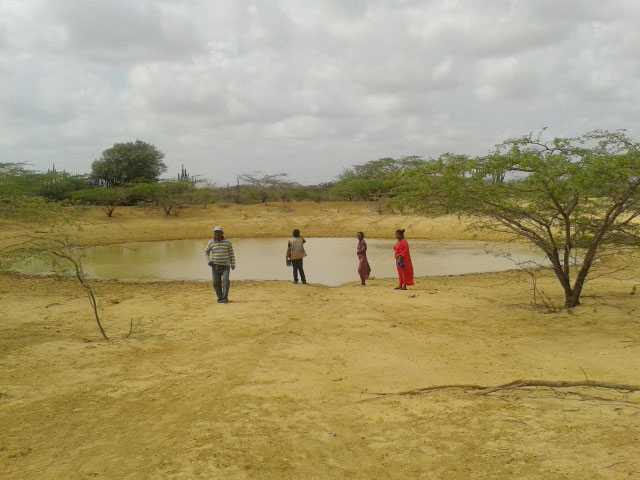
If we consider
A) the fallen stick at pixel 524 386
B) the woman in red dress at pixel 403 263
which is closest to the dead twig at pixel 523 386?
the fallen stick at pixel 524 386

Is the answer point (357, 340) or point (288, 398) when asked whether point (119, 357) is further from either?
point (357, 340)

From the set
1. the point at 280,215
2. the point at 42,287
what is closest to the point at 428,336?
the point at 42,287

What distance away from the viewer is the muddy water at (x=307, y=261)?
15010 millimetres

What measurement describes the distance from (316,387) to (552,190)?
5254 millimetres

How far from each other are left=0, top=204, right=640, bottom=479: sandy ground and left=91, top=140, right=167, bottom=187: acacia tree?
36.5 metres

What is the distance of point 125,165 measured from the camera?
44500 mm

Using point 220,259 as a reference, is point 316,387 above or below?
below

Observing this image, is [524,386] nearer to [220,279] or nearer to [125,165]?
[220,279]

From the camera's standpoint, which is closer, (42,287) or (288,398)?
(288,398)

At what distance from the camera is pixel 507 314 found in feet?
28.3

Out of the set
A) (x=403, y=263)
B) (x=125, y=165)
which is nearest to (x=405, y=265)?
(x=403, y=263)

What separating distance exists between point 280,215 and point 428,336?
29.6 m

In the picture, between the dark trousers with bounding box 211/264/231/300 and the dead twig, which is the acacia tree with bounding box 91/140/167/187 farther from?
the dead twig

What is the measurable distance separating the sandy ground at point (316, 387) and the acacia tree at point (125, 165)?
120 ft
